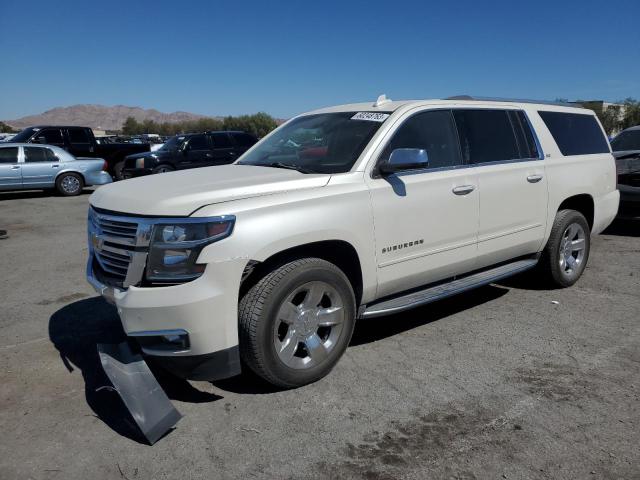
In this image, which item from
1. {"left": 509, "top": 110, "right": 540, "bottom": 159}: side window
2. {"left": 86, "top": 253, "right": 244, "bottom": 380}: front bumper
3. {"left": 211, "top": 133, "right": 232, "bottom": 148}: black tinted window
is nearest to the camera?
{"left": 86, "top": 253, "right": 244, "bottom": 380}: front bumper

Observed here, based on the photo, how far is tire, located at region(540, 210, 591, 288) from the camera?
17.4 feet

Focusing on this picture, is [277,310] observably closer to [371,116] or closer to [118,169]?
[371,116]

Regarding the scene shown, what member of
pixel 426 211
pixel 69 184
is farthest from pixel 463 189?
pixel 69 184

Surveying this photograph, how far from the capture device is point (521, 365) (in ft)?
12.7

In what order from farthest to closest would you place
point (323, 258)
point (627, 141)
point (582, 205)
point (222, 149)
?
point (222, 149) → point (627, 141) → point (582, 205) → point (323, 258)

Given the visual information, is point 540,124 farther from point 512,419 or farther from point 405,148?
point 512,419

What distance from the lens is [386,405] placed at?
130 inches

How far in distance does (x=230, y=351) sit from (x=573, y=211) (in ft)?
13.3

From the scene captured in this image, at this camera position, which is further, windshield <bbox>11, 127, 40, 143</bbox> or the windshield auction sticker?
windshield <bbox>11, 127, 40, 143</bbox>

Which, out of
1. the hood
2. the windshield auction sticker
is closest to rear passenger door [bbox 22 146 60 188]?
the hood

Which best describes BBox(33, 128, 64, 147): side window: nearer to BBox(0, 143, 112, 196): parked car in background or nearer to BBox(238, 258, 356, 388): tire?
BBox(0, 143, 112, 196): parked car in background

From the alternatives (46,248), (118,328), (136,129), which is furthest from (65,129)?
(136,129)

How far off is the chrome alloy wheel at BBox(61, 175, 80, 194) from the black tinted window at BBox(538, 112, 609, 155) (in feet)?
43.4

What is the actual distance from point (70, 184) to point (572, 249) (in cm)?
1350
